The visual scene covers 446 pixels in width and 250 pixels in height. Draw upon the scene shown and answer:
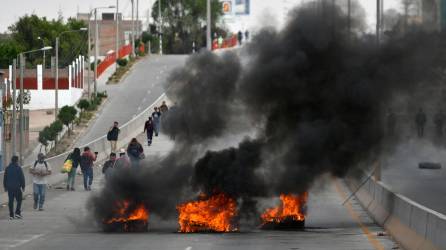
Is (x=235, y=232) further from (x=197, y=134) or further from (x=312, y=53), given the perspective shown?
(x=312, y=53)

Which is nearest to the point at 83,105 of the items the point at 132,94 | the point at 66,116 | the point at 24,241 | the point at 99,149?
the point at 66,116

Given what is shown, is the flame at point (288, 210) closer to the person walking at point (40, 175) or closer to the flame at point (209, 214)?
the flame at point (209, 214)

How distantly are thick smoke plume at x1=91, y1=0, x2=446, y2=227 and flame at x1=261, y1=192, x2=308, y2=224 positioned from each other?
22 centimetres

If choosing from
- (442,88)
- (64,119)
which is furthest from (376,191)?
(64,119)

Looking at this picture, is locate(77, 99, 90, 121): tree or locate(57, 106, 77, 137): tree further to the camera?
locate(77, 99, 90, 121): tree

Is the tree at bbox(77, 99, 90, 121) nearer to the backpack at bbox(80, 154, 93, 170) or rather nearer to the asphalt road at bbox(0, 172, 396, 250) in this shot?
the backpack at bbox(80, 154, 93, 170)

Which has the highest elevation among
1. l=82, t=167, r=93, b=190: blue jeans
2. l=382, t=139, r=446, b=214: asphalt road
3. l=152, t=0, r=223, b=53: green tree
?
l=152, t=0, r=223, b=53: green tree

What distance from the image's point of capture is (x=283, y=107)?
2738 cm

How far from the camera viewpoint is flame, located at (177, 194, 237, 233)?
87.3ft

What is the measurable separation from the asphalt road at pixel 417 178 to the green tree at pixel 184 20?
117652 mm

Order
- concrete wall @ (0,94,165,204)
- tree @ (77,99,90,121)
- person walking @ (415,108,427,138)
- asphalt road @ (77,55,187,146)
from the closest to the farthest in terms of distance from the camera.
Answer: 1. person walking @ (415,108,427,138)
2. concrete wall @ (0,94,165,204)
3. asphalt road @ (77,55,187,146)
4. tree @ (77,99,90,121)

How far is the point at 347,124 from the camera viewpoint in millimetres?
27359

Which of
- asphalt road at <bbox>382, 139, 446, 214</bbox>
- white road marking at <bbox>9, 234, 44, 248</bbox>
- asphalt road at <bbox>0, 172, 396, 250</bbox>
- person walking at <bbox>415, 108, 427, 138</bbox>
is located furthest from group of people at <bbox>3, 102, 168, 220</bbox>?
asphalt road at <bbox>382, 139, 446, 214</bbox>

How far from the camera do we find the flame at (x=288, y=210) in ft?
89.1
